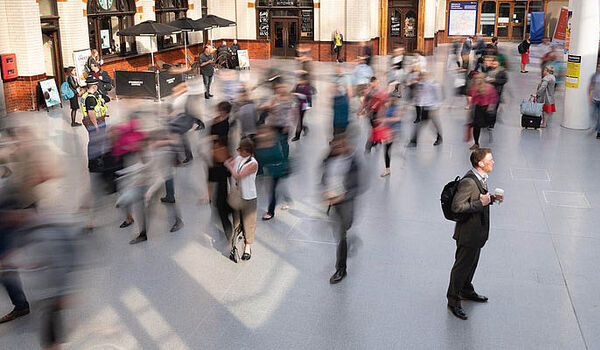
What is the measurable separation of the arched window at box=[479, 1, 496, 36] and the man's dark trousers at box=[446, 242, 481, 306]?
42.1 meters

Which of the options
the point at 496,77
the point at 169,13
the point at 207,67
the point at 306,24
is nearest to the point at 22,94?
the point at 207,67

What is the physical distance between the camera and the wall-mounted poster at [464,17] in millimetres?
42438

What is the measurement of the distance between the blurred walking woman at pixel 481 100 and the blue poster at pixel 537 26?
3328cm

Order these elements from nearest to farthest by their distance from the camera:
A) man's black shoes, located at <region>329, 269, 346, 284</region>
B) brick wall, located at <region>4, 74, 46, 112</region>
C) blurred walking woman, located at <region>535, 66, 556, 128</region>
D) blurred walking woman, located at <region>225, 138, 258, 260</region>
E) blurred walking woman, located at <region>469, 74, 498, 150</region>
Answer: man's black shoes, located at <region>329, 269, 346, 284</region> < blurred walking woman, located at <region>225, 138, 258, 260</region> < blurred walking woman, located at <region>469, 74, 498, 150</region> < blurred walking woman, located at <region>535, 66, 556, 128</region> < brick wall, located at <region>4, 74, 46, 112</region>

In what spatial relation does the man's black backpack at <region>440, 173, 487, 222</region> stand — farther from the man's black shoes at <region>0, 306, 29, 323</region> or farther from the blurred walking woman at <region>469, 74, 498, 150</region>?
the blurred walking woman at <region>469, 74, 498, 150</region>

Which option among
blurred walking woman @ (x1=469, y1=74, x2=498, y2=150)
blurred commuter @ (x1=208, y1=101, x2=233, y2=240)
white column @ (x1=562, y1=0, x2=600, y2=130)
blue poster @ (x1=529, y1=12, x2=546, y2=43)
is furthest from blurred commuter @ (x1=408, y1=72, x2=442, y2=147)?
blue poster @ (x1=529, y1=12, x2=546, y2=43)

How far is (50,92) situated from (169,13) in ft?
35.4

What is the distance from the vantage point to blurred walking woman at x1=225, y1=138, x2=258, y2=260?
26.6 feet

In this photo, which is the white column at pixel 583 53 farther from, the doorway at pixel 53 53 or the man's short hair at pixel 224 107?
the doorway at pixel 53 53

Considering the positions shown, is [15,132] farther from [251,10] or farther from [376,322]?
[251,10]

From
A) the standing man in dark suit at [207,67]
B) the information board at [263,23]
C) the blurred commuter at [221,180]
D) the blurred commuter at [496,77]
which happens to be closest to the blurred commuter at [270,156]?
the blurred commuter at [221,180]

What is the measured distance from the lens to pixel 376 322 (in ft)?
23.0

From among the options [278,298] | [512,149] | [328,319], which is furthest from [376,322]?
[512,149]

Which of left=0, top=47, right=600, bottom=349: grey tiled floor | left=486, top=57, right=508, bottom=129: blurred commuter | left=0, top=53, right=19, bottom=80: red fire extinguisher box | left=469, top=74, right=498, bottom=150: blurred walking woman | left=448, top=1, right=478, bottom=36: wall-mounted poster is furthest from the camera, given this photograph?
left=448, top=1, right=478, bottom=36: wall-mounted poster
